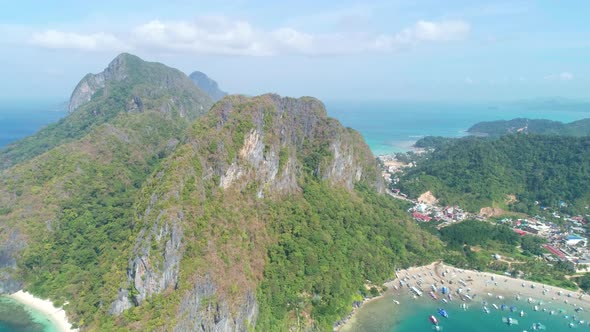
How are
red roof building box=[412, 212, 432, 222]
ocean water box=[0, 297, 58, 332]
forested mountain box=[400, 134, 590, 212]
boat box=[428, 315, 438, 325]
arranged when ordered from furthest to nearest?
forested mountain box=[400, 134, 590, 212], red roof building box=[412, 212, 432, 222], boat box=[428, 315, 438, 325], ocean water box=[0, 297, 58, 332]

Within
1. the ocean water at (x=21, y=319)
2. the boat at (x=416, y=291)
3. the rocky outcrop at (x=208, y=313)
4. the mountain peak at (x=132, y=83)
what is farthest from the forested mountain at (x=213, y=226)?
the mountain peak at (x=132, y=83)

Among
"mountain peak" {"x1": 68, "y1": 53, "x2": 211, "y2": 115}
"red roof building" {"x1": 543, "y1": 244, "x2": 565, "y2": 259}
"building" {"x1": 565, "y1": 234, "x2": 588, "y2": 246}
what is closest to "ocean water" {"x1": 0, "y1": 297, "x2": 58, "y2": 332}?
"mountain peak" {"x1": 68, "y1": 53, "x2": 211, "y2": 115}

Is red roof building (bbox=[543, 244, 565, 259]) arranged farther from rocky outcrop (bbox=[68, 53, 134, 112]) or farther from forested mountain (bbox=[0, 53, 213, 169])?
rocky outcrop (bbox=[68, 53, 134, 112])

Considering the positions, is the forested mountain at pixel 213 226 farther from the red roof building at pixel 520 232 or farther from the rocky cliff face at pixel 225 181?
the red roof building at pixel 520 232

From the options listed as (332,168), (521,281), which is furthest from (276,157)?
(521,281)

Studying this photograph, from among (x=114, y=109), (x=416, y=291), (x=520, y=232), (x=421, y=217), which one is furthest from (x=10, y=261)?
(x=520, y=232)

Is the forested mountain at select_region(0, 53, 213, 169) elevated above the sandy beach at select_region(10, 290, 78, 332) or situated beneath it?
elevated above
